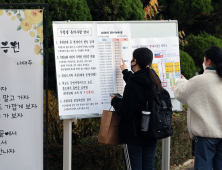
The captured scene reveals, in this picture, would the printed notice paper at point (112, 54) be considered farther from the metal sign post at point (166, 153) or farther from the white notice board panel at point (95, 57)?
the metal sign post at point (166, 153)

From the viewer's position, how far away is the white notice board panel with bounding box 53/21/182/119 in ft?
10.3

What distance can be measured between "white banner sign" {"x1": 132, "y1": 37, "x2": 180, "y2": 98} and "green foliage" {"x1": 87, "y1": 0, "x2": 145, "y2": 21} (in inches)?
31.8

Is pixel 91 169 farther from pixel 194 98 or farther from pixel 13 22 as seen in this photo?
pixel 13 22

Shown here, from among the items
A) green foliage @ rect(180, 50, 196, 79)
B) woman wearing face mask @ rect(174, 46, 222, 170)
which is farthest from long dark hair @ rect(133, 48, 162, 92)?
green foliage @ rect(180, 50, 196, 79)

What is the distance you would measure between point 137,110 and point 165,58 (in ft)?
3.97

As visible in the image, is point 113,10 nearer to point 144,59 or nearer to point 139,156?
point 144,59

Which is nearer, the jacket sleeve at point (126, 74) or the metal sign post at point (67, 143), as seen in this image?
the jacket sleeve at point (126, 74)

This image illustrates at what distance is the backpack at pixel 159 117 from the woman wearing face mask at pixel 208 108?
0.87 ft

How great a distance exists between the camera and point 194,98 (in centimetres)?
276

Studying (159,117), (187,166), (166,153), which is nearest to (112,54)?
(159,117)

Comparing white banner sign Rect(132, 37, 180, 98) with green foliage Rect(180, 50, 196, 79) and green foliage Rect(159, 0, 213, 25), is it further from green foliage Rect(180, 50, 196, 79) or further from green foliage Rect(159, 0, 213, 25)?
green foliage Rect(159, 0, 213, 25)

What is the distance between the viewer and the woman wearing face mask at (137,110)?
2588 mm

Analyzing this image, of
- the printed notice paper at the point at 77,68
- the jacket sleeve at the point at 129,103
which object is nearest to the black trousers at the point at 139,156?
the jacket sleeve at the point at 129,103

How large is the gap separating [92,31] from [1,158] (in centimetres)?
163
